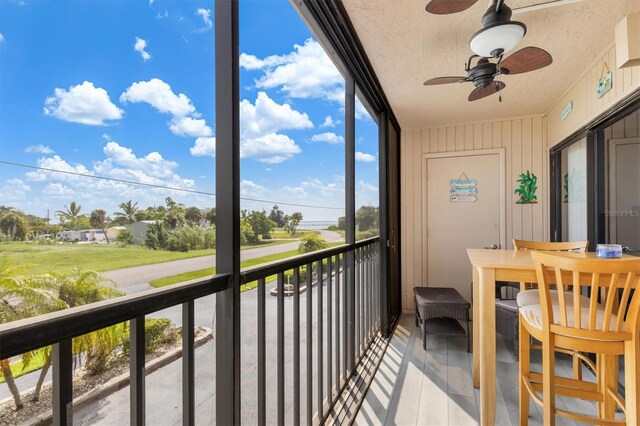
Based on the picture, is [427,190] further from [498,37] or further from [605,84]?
[498,37]

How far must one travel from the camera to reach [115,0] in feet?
2.44

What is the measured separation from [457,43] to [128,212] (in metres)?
2.40

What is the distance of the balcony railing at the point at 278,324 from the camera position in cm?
60

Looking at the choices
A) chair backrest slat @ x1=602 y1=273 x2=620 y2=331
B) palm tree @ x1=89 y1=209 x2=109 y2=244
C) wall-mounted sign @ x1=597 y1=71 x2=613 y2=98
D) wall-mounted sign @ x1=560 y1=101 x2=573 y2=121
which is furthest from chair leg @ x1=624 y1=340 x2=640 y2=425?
wall-mounted sign @ x1=560 y1=101 x2=573 y2=121

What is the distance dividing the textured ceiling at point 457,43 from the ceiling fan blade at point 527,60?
0.56 feet

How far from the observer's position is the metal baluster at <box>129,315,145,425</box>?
0.77m

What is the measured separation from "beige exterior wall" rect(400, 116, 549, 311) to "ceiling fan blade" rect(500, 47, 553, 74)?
185 cm

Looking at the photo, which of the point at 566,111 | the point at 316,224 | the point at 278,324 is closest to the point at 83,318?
the point at 278,324

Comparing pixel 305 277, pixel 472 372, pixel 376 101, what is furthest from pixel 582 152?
pixel 305 277

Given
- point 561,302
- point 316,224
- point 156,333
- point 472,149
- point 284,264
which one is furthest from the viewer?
point 472,149

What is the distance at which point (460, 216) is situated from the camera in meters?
4.25

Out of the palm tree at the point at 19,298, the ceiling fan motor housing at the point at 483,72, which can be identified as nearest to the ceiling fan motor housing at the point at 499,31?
the ceiling fan motor housing at the point at 483,72

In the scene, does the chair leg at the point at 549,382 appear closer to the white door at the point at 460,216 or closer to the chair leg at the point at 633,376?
the chair leg at the point at 633,376

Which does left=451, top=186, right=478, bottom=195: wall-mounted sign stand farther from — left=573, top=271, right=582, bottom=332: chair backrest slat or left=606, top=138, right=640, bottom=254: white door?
left=573, top=271, right=582, bottom=332: chair backrest slat
